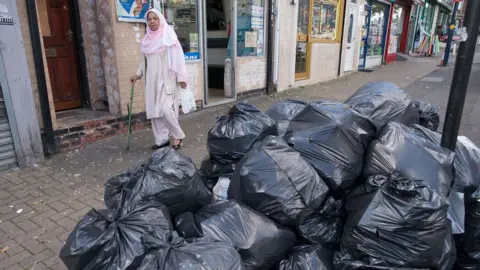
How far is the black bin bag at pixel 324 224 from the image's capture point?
206 cm

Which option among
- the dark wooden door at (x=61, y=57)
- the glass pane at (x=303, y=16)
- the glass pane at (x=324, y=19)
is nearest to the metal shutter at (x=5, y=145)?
the dark wooden door at (x=61, y=57)

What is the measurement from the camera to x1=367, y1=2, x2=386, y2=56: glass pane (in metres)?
14.6

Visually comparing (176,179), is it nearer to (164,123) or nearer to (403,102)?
(403,102)

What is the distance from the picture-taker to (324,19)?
1054cm

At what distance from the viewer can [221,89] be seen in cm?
848

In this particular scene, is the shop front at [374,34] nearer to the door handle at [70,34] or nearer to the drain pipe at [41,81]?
the door handle at [70,34]

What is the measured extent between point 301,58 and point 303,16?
1.11 metres

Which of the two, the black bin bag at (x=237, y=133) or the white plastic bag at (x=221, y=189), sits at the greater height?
the black bin bag at (x=237, y=133)

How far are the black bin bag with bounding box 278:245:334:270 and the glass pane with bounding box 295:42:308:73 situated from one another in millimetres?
7938

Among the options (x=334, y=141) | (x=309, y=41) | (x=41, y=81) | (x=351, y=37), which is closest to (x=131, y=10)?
(x=41, y=81)

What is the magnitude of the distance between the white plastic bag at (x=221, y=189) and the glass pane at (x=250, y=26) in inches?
215

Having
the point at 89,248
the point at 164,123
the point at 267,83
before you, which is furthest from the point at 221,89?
the point at 89,248

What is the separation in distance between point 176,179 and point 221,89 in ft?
21.4

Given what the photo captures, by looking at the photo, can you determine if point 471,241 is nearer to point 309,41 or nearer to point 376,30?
point 309,41
